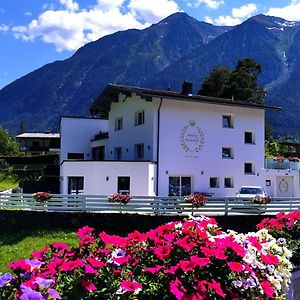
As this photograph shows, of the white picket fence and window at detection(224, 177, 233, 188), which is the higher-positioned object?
window at detection(224, 177, 233, 188)

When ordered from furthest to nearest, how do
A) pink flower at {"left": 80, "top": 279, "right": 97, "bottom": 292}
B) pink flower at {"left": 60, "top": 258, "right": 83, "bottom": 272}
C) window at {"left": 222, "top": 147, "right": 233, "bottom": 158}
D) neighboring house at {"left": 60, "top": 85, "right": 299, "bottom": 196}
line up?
window at {"left": 222, "top": 147, "right": 233, "bottom": 158} < neighboring house at {"left": 60, "top": 85, "right": 299, "bottom": 196} < pink flower at {"left": 60, "top": 258, "right": 83, "bottom": 272} < pink flower at {"left": 80, "top": 279, "right": 97, "bottom": 292}

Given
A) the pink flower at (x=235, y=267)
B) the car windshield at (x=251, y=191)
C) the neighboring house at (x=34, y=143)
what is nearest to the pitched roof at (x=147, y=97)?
the car windshield at (x=251, y=191)

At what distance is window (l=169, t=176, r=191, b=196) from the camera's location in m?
28.7

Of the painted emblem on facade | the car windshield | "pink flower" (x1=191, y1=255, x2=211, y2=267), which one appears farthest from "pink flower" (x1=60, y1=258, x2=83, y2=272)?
the painted emblem on facade

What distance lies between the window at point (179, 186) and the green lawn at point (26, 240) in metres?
9.59

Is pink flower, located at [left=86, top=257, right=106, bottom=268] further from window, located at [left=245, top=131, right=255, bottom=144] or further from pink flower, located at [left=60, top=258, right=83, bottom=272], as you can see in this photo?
window, located at [left=245, top=131, right=255, bottom=144]

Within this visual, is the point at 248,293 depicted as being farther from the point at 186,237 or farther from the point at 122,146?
the point at 122,146

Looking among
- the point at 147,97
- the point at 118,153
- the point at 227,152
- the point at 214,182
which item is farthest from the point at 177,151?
the point at 118,153

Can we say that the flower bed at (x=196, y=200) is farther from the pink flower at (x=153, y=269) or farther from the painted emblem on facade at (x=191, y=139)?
the pink flower at (x=153, y=269)

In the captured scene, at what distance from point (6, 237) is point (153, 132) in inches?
449

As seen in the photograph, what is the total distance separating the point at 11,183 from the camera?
163 feet

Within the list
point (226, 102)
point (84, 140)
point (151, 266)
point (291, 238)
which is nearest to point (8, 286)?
point (151, 266)

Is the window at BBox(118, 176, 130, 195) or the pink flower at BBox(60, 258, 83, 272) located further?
the window at BBox(118, 176, 130, 195)

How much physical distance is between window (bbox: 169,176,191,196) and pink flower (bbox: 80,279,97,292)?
2539cm
